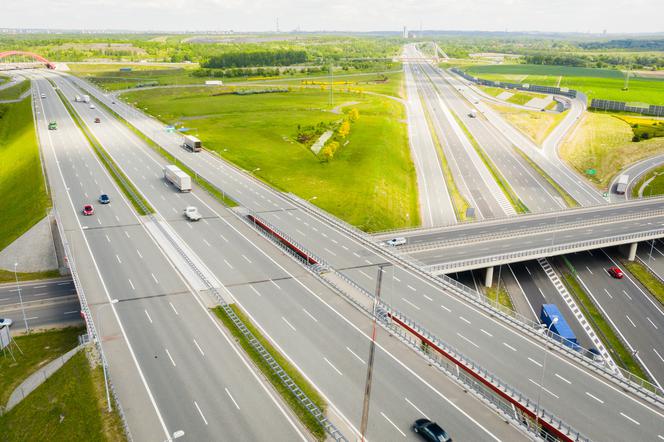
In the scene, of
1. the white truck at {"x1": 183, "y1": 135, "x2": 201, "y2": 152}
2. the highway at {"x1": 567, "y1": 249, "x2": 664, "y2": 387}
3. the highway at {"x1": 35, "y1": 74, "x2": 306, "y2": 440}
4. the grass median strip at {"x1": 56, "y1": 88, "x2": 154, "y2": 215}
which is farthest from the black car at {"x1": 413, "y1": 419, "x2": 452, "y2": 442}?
the white truck at {"x1": 183, "y1": 135, "x2": 201, "y2": 152}

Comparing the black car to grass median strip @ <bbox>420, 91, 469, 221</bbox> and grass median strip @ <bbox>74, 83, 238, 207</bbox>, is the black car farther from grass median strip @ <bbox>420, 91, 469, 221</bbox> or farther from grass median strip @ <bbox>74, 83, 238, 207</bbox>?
grass median strip @ <bbox>420, 91, 469, 221</bbox>

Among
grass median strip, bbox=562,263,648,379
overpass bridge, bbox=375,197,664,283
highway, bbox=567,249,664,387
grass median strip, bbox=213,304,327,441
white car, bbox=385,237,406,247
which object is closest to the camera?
grass median strip, bbox=213,304,327,441

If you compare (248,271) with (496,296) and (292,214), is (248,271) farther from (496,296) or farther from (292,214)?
(496,296)

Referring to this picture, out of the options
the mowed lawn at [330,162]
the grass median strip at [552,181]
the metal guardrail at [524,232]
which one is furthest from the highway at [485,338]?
the grass median strip at [552,181]

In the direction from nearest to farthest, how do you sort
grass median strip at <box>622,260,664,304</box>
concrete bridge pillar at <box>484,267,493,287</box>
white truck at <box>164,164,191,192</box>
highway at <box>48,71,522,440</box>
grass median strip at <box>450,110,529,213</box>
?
1. highway at <box>48,71,522,440</box>
2. concrete bridge pillar at <box>484,267,493,287</box>
3. grass median strip at <box>622,260,664,304</box>
4. white truck at <box>164,164,191,192</box>
5. grass median strip at <box>450,110,529,213</box>

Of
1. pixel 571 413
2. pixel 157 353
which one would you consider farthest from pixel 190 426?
pixel 571 413
